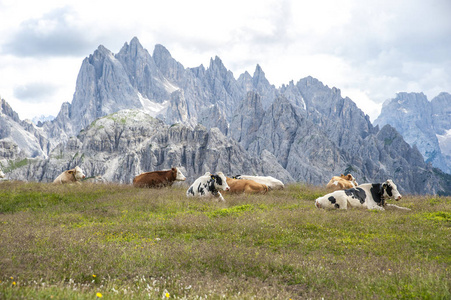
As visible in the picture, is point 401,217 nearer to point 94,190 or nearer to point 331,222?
point 331,222

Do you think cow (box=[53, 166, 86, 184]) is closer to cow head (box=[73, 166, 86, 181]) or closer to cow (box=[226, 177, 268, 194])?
cow head (box=[73, 166, 86, 181])

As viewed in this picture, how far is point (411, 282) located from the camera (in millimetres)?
6328

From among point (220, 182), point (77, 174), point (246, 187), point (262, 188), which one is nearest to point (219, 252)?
point (220, 182)

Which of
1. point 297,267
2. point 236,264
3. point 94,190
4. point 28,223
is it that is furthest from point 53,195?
point 297,267

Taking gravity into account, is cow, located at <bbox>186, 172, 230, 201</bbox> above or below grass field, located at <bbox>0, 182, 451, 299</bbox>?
above

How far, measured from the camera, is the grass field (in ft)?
19.4

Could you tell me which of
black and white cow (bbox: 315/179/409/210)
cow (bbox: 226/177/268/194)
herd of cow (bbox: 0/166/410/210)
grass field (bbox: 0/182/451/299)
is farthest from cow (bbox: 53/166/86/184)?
black and white cow (bbox: 315/179/409/210)

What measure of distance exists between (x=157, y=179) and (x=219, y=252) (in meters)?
15.7

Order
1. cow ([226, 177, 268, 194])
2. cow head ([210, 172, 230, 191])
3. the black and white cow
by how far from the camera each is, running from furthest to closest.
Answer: cow ([226, 177, 268, 194])
cow head ([210, 172, 230, 191])
the black and white cow

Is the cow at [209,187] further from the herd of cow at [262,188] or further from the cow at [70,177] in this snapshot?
the cow at [70,177]

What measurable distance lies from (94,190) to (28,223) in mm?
7234

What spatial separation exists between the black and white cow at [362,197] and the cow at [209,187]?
5748 millimetres

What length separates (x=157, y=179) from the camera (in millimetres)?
Result: 23094

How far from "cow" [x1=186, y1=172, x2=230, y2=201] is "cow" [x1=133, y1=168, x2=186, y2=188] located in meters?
4.76
